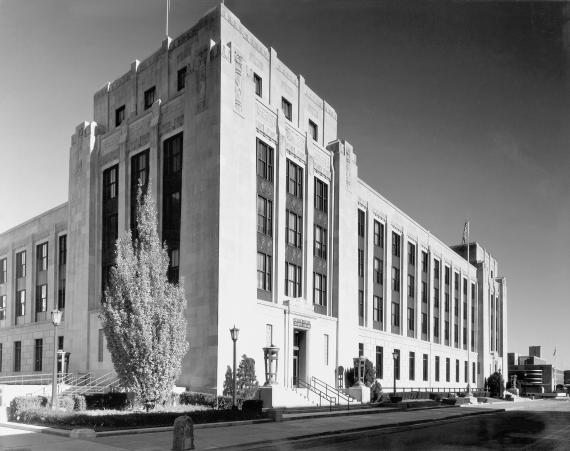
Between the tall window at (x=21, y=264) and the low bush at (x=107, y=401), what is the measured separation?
32693 millimetres

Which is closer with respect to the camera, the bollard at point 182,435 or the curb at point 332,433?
the bollard at point 182,435

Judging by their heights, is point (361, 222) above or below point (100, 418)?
above

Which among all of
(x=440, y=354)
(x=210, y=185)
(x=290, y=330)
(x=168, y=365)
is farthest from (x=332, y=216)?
(x=440, y=354)

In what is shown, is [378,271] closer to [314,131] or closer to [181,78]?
[314,131]

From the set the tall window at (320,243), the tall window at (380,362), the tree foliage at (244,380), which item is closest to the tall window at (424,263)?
the tall window at (380,362)

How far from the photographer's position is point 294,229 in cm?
4553

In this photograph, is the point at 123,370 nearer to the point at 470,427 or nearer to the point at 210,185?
the point at 210,185

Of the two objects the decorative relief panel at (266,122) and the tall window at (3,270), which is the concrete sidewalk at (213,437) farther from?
the tall window at (3,270)

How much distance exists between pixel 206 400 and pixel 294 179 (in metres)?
20.1

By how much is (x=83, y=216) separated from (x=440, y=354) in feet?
161

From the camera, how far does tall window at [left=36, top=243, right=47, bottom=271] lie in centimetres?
5612

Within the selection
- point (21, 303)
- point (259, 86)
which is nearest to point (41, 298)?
point (21, 303)

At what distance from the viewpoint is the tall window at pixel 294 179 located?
150ft

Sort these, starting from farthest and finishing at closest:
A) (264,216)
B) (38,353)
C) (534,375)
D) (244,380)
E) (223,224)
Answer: (534,375) < (38,353) < (264,216) < (223,224) < (244,380)
